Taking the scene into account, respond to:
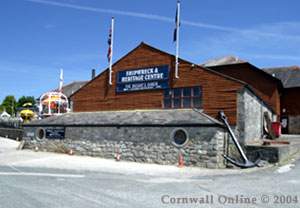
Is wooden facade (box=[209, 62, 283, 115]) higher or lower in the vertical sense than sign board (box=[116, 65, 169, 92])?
higher

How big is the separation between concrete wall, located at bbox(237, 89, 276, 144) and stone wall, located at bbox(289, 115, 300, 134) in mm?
13844

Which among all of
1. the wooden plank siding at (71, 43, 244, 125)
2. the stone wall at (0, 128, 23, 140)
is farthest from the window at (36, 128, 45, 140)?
the stone wall at (0, 128, 23, 140)

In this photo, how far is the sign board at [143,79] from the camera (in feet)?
84.8

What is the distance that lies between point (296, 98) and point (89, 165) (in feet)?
89.4

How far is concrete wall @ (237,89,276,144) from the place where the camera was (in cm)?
2233

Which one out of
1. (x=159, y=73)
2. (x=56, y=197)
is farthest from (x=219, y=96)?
(x=56, y=197)

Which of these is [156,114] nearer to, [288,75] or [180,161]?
[180,161]

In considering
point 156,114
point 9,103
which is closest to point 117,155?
point 156,114

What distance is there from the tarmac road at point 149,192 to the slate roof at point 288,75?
26.2 meters

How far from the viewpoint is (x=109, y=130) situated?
25.5 metres

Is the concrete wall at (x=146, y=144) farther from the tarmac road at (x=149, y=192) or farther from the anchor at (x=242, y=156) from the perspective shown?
the tarmac road at (x=149, y=192)

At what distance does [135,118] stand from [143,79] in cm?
319

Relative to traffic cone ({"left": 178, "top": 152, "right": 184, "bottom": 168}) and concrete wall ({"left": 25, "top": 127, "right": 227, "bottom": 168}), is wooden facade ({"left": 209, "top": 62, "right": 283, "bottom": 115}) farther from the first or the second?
traffic cone ({"left": 178, "top": 152, "right": 184, "bottom": 168})

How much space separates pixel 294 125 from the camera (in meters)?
40.0
